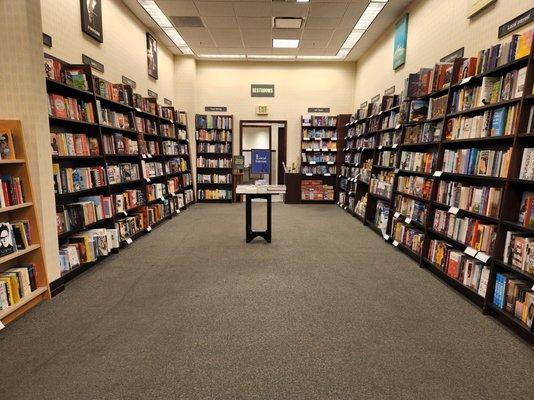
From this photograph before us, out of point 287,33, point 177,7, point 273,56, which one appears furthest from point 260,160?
point 177,7

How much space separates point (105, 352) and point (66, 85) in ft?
9.88

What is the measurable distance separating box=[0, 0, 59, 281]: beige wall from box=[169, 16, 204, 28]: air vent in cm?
399

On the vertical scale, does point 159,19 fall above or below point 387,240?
above

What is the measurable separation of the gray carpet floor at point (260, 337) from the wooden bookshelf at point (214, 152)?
524 centimetres

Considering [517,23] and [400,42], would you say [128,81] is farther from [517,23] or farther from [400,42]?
[517,23]

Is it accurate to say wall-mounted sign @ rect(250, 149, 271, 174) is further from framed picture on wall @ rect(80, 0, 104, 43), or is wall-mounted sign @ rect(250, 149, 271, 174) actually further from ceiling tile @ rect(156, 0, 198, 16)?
framed picture on wall @ rect(80, 0, 104, 43)

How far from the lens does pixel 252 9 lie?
600 cm

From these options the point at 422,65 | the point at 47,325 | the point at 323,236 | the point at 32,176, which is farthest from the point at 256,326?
the point at 422,65

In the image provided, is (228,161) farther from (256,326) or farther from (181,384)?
(181,384)

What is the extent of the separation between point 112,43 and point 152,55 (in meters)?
1.79

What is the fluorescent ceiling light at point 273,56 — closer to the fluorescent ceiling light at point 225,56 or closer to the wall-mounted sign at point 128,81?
the fluorescent ceiling light at point 225,56

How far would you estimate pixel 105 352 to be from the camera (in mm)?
2258

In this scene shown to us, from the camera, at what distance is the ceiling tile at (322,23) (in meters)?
6.44

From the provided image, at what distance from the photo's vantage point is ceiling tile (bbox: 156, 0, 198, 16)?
18.9 feet
